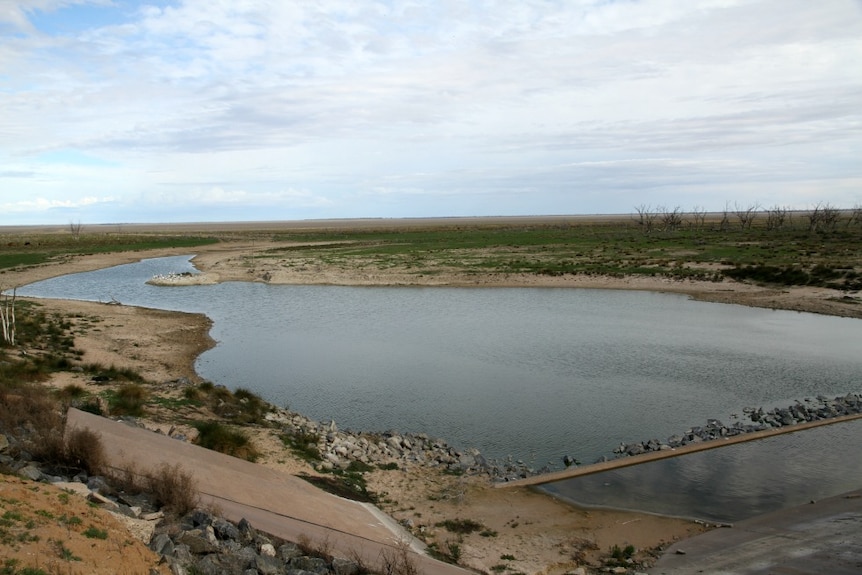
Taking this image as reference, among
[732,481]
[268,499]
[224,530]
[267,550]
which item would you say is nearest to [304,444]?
[268,499]

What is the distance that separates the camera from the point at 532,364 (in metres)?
24.8

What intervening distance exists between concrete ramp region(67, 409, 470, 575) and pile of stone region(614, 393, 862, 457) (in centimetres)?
719

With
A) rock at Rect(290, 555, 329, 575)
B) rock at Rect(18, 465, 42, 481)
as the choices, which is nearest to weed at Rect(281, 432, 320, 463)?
rock at Rect(290, 555, 329, 575)

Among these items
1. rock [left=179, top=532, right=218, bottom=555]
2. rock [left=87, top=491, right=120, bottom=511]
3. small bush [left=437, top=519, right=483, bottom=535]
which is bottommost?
small bush [left=437, top=519, right=483, bottom=535]

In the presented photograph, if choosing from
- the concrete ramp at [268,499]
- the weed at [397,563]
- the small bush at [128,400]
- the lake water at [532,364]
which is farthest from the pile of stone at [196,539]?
the lake water at [532,364]

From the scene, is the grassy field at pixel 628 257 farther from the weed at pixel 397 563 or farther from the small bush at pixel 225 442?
the weed at pixel 397 563

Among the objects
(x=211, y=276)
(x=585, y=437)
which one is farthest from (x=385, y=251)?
(x=585, y=437)

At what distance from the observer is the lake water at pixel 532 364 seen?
17766 millimetres

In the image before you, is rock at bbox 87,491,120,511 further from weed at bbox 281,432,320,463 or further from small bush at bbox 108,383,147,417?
small bush at bbox 108,383,147,417

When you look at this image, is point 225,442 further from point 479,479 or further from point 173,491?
point 479,479

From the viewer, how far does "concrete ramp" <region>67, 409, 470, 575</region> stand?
374 inches

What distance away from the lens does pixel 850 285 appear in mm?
40344

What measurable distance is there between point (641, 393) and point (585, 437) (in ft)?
16.0

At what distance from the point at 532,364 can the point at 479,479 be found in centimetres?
1158
